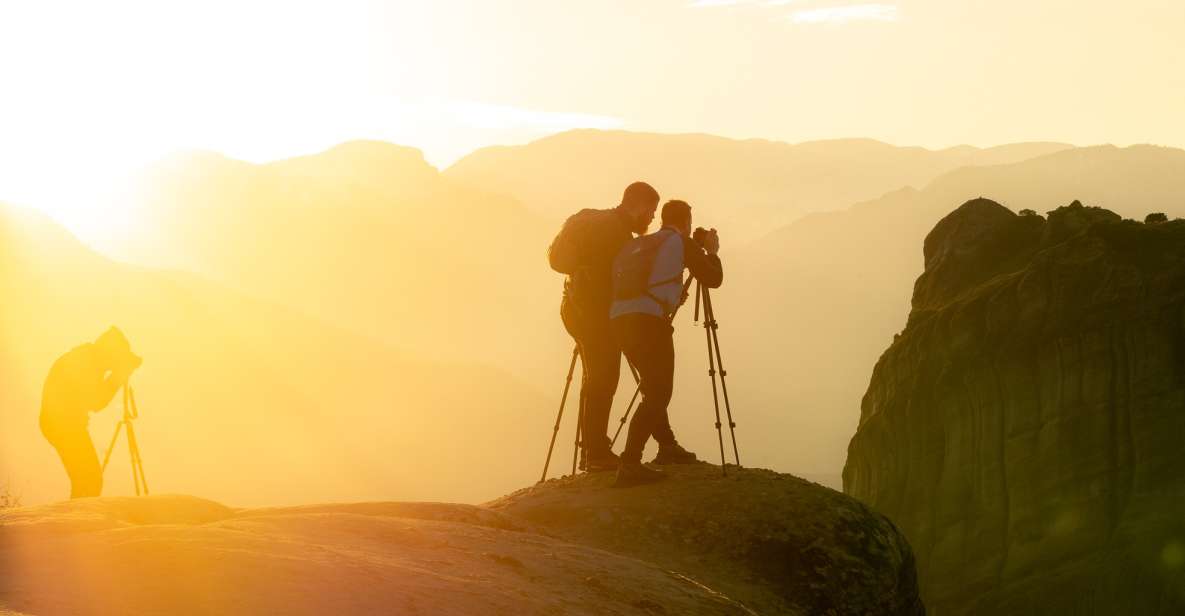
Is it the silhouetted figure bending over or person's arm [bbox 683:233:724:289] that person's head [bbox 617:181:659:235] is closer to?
person's arm [bbox 683:233:724:289]

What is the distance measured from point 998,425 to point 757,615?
83.2 ft

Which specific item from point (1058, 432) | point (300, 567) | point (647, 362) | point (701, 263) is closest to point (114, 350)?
point (647, 362)

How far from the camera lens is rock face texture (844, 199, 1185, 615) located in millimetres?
30172

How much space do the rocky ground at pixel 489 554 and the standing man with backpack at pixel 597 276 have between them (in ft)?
2.70

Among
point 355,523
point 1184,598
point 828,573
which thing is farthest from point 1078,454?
point 355,523

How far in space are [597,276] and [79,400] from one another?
21.8ft

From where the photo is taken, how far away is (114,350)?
14.4 m

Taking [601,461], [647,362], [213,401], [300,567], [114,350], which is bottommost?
[300,567]

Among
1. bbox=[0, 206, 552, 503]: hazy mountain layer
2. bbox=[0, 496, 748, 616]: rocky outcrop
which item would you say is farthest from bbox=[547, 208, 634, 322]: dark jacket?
bbox=[0, 206, 552, 503]: hazy mountain layer

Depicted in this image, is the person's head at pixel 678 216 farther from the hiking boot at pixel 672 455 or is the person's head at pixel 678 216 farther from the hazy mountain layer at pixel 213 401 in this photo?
the hazy mountain layer at pixel 213 401

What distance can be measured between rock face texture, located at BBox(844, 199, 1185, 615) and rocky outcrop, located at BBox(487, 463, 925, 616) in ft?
71.2

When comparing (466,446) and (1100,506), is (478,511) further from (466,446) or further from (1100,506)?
(466,446)

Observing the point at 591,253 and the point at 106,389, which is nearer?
the point at 591,253

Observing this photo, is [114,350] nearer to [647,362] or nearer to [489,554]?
[647,362]
